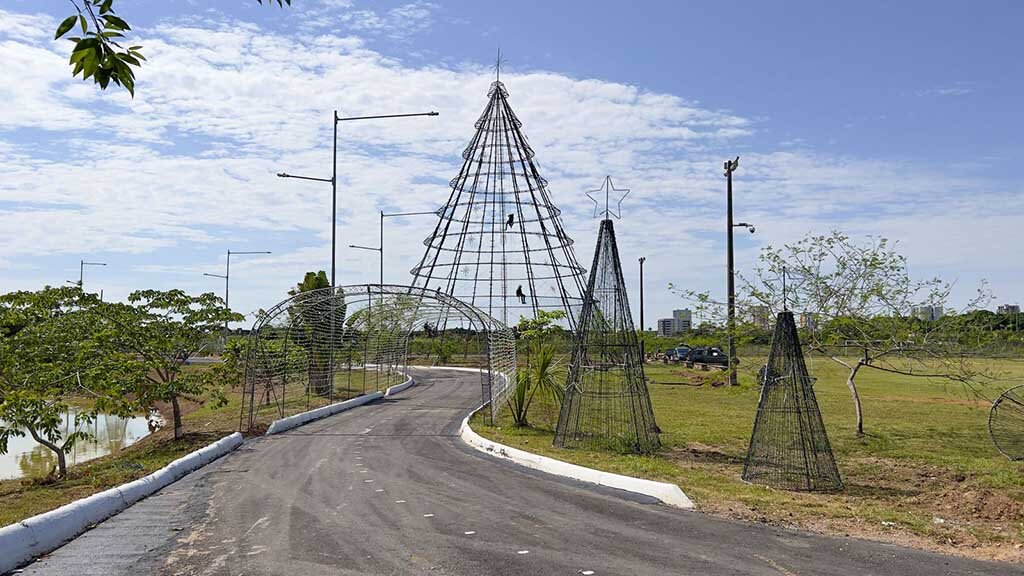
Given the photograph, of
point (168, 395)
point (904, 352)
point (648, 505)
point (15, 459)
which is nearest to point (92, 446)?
point (15, 459)

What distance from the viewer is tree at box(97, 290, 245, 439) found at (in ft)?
58.3

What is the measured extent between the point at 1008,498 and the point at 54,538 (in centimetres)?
1133

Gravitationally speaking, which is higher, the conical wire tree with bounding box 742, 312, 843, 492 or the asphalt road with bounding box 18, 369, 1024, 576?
the conical wire tree with bounding box 742, 312, 843, 492

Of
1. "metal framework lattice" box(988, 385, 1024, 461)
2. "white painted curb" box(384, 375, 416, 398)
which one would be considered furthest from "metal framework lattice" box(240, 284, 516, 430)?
"metal framework lattice" box(988, 385, 1024, 461)

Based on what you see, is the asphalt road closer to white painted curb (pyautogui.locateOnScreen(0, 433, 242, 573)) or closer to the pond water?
white painted curb (pyautogui.locateOnScreen(0, 433, 242, 573))

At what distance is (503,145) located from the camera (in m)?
44.9

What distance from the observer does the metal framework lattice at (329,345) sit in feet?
67.1

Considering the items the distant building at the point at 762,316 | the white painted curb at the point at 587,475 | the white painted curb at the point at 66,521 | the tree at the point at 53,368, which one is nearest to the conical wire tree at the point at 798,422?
the white painted curb at the point at 587,475

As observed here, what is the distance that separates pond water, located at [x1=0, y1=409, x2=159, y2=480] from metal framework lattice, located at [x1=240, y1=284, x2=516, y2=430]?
3.13 m

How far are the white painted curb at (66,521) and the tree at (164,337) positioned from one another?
4.73 metres

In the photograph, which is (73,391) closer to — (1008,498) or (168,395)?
(168,395)

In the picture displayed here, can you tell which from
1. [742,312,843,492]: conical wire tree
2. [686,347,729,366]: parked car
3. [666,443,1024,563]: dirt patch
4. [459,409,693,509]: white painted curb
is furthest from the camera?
[686,347,729,366]: parked car

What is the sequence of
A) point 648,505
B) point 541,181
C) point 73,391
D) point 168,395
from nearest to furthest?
1. point 648,505
2. point 73,391
3. point 168,395
4. point 541,181

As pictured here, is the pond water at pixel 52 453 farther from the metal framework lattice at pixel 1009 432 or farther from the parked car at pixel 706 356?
the parked car at pixel 706 356
